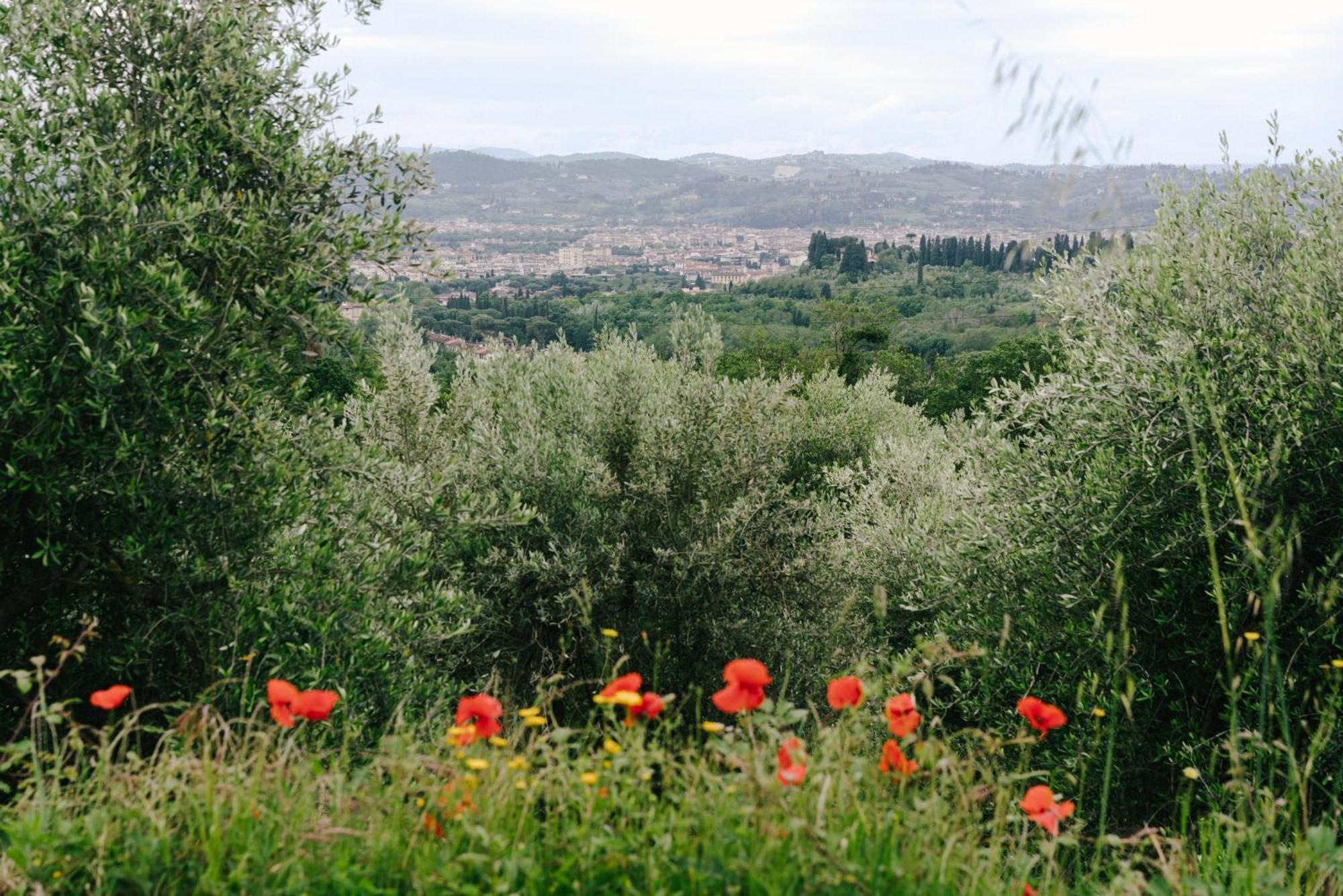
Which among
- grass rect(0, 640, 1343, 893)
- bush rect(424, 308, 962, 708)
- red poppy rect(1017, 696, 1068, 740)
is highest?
red poppy rect(1017, 696, 1068, 740)

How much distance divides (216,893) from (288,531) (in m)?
5.20

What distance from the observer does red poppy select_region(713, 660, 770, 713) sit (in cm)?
315

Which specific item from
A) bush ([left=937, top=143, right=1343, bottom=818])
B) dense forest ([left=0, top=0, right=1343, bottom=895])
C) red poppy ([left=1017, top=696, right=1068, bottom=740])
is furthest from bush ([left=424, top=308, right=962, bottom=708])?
red poppy ([left=1017, top=696, right=1068, bottom=740])

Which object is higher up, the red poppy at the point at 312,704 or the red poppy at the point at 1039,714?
the red poppy at the point at 312,704

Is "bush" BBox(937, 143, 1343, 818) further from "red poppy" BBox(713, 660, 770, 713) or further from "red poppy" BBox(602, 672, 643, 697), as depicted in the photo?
"red poppy" BBox(602, 672, 643, 697)

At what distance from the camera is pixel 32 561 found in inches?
260

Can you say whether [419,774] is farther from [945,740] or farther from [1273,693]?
[1273,693]

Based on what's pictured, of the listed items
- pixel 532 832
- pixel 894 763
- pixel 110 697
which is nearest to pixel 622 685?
pixel 532 832

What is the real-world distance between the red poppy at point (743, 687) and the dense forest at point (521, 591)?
0.8 inches

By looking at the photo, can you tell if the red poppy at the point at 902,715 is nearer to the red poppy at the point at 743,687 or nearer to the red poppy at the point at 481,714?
the red poppy at the point at 743,687

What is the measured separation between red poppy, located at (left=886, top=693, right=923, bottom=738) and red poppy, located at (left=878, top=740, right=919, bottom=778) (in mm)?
69

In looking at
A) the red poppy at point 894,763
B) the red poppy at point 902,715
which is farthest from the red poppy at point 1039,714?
the red poppy at point 894,763

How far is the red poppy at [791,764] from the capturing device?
2.94 m

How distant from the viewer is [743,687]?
323cm
